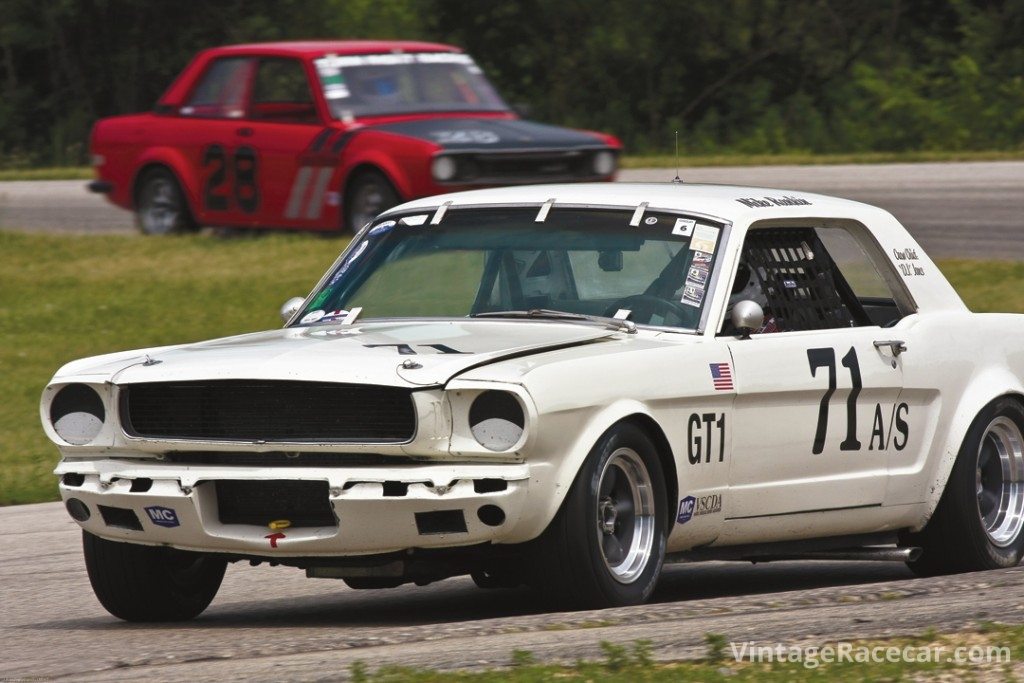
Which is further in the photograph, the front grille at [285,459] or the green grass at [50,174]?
the green grass at [50,174]

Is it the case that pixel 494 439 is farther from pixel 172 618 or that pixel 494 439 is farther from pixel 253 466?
pixel 172 618

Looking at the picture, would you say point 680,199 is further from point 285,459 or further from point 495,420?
point 285,459

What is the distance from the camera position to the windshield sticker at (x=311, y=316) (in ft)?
24.5

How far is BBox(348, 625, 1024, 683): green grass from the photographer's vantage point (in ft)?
16.4

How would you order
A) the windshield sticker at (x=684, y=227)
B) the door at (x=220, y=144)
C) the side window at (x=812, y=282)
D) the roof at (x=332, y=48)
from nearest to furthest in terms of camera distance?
1. the windshield sticker at (x=684, y=227)
2. the side window at (x=812, y=282)
3. the roof at (x=332, y=48)
4. the door at (x=220, y=144)

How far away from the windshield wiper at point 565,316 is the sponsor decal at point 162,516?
1389 mm

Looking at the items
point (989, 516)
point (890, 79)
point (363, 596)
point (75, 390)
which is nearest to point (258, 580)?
point (363, 596)

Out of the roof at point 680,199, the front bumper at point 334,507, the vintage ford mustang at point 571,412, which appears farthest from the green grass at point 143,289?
the front bumper at point 334,507

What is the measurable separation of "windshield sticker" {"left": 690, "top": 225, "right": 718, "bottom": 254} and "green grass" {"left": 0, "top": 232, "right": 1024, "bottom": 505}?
22.6 ft

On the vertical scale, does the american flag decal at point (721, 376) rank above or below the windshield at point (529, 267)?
below

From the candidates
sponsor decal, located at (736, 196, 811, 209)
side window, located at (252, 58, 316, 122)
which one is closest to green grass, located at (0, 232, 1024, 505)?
side window, located at (252, 58, 316, 122)

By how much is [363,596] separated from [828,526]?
1713 millimetres

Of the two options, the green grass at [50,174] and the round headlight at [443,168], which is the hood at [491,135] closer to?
the round headlight at [443,168]

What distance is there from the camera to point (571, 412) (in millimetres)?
6055
